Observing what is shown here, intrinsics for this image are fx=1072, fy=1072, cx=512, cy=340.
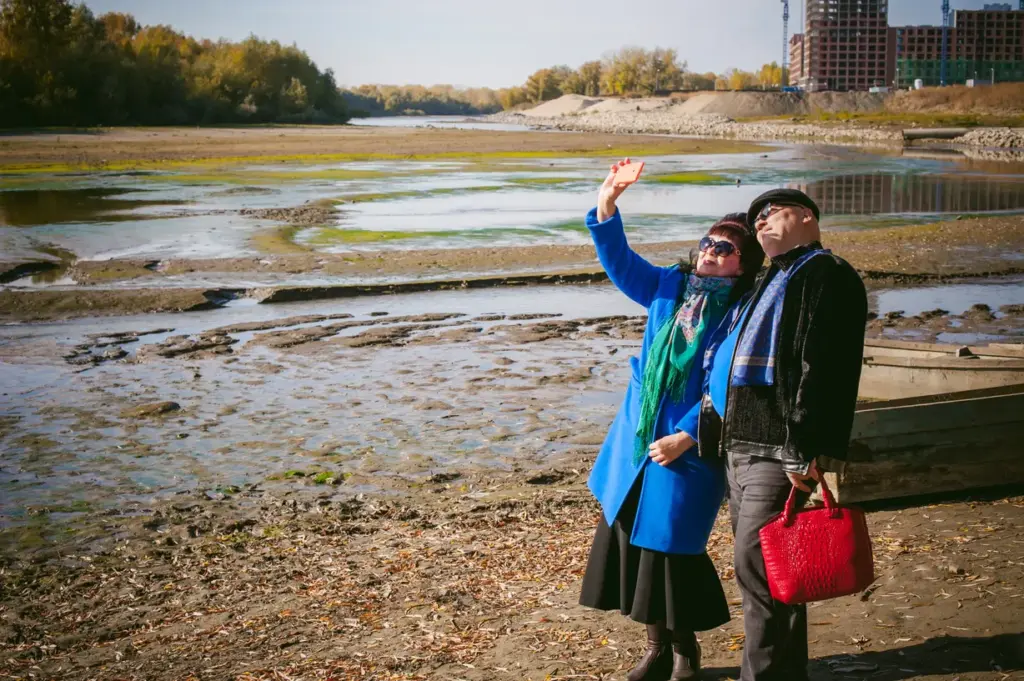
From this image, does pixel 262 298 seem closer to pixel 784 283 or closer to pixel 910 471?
pixel 910 471

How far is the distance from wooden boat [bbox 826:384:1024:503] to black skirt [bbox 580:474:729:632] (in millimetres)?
2255

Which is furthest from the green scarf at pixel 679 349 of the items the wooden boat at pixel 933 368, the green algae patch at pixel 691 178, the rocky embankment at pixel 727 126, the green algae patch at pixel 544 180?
the rocky embankment at pixel 727 126

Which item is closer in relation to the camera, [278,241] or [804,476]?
[804,476]

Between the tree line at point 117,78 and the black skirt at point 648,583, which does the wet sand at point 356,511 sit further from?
the tree line at point 117,78

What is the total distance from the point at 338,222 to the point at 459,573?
19.0 m

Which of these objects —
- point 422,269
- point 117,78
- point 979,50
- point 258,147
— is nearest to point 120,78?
point 117,78

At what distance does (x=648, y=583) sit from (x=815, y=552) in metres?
0.64

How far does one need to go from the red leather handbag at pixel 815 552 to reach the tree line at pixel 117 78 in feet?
262

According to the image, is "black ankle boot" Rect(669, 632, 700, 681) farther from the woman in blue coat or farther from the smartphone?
the smartphone

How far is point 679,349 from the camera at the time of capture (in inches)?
144

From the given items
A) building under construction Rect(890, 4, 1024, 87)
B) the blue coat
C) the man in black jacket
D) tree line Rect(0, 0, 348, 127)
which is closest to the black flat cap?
the man in black jacket

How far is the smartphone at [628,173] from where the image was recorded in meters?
3.79

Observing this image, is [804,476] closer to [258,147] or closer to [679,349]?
[679,349]

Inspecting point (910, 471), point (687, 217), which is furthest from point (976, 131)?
point (910, 471)
